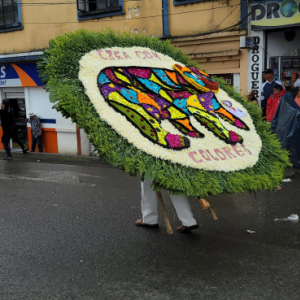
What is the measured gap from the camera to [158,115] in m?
4.07

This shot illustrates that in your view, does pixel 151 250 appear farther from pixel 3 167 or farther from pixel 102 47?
pixel 3 167

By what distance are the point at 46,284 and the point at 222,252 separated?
1.79m

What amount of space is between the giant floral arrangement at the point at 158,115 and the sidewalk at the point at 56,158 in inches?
238

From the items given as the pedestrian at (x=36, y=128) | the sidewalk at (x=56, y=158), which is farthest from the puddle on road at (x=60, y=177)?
the pedestrian at (x=36, y=128)

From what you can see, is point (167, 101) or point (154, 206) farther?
point (154, 206)

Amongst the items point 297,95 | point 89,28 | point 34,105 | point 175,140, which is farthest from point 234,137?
point 34,105

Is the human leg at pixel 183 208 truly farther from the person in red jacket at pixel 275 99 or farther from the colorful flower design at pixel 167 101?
the person in red jacket at pixel 275 99

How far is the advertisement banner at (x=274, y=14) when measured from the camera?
9.04 m

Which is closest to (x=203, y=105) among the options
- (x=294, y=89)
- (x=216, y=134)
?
(x=216, y=134)

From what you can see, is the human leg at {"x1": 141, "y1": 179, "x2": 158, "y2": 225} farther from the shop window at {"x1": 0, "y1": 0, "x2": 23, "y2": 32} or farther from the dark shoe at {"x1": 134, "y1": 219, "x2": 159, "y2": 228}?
the shop window at {"x1": 0, "y1": 0, "x2": 23, "y2": 32}

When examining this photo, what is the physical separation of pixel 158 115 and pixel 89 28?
28.2ft

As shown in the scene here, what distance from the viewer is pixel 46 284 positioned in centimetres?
349

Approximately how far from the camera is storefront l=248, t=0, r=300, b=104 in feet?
31.0

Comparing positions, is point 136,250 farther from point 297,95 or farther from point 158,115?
point 297,95
